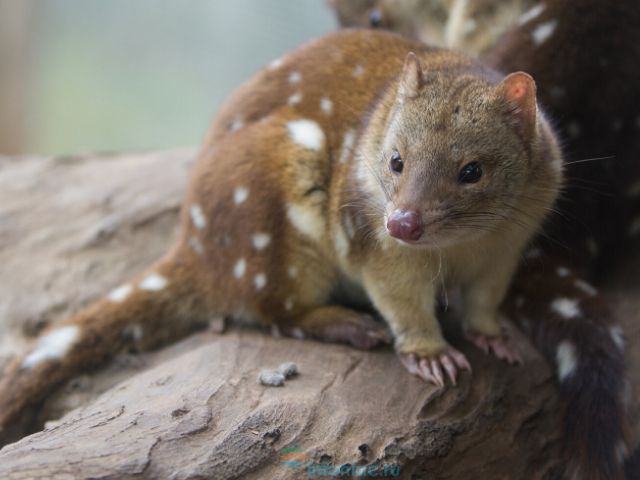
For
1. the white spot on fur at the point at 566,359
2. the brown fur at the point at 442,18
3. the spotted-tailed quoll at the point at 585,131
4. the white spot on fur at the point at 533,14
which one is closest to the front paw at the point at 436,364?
the white spot on fur at the point at 566,359

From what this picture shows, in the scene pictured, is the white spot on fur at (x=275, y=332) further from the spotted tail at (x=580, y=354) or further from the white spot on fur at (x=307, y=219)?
the spotted tail at (x=580, y=354)

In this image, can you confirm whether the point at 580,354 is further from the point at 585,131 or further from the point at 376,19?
the point at 376,19

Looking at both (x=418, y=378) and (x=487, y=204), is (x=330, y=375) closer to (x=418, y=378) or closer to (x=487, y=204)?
(x=418, y=378)

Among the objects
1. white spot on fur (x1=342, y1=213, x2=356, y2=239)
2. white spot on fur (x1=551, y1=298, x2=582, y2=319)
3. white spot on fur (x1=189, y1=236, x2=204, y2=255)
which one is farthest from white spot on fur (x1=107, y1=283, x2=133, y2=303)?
white spot on fur (x1=551, y1=298, x2=582, y2=319)

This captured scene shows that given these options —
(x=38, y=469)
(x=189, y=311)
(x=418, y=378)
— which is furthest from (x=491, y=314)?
(x=38, y=469)

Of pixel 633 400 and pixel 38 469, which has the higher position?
pixel 38 469

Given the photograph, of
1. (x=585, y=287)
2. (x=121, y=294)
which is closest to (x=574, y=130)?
(x=585, y=287)
